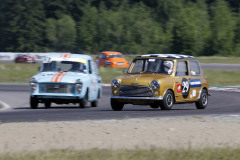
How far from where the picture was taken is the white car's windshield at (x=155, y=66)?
47.7 ft

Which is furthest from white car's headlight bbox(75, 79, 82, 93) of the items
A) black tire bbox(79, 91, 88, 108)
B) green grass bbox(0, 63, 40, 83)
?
green grass bbox(0, 63, 40, 83)

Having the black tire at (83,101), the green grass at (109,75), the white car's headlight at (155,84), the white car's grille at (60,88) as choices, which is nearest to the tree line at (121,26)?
the green grass at (109,75)

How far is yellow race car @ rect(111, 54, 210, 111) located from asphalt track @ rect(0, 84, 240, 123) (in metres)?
0.32

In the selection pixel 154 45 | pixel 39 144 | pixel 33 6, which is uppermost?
pixel 33 6

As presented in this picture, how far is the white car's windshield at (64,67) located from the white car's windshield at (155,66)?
1.94 m

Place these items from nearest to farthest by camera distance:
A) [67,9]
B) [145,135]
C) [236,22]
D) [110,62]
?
[145,135]
[110,62]
[236,22]
[67,9]

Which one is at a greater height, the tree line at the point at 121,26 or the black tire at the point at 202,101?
the tree line at the point at 121,26

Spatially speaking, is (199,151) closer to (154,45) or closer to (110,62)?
(110,62)

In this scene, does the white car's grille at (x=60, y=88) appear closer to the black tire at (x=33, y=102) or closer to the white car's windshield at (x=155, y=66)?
the black tire at (x=33, y=102)

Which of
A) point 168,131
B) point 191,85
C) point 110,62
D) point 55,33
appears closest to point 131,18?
point 55,33

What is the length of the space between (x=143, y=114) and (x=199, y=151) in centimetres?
565

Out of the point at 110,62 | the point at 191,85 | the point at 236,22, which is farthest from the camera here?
the point at 236,22

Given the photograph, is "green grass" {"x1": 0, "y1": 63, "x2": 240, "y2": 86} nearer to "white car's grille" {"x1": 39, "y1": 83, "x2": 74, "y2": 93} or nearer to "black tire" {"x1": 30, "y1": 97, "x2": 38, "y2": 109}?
"black tire" {"x1": 30, "y1": 97, "x2": 38, "y2": 109}

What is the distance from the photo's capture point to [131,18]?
3391 inches
